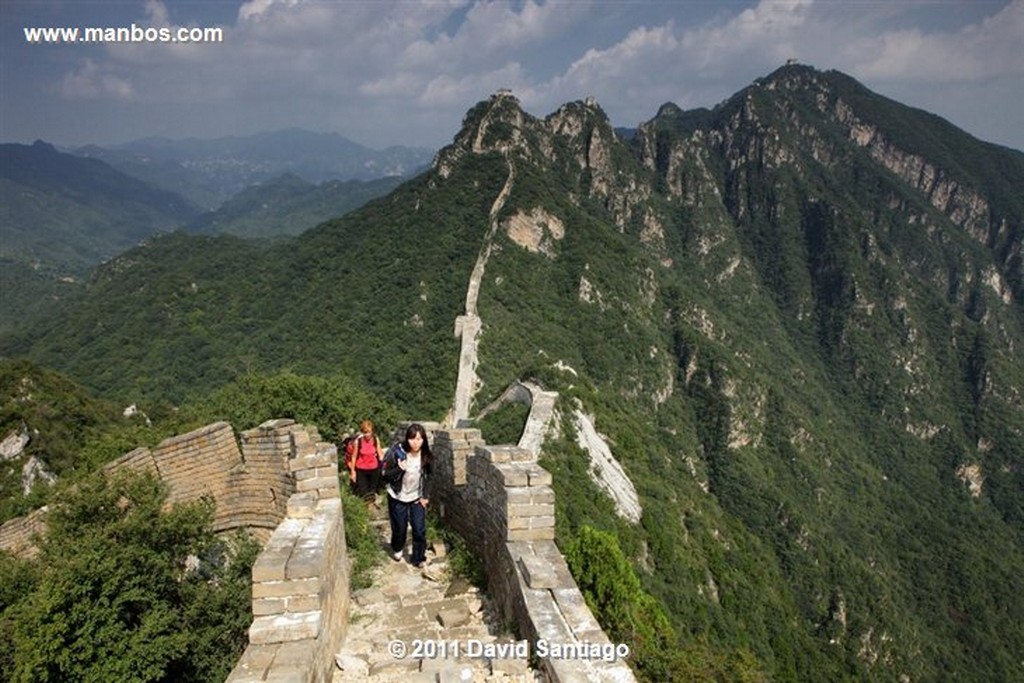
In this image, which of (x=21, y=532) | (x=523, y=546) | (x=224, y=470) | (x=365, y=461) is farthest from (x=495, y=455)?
(x=21, y=532)

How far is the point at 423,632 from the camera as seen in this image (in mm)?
7883

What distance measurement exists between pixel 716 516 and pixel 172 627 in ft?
180

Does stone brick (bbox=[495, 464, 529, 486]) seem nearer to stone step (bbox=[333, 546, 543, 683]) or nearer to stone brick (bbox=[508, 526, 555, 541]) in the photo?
stone brick (bbox=[508, 526, 555, 541])

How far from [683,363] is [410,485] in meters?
91.9

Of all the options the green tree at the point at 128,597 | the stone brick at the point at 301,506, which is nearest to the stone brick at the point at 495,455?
the stone brick at the point at 301,506

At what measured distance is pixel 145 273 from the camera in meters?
123

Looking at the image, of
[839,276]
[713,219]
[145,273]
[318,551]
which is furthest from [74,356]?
[839,276]

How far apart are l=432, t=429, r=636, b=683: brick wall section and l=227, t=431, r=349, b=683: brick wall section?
1.99m

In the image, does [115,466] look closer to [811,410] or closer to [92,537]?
[92,537]

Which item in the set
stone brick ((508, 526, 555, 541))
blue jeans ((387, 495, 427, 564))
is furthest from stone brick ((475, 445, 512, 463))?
blue jeans ((387, 495, 427, 564))

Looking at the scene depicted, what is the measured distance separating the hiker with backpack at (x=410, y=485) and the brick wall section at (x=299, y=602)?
156cm

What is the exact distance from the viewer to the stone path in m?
6.61

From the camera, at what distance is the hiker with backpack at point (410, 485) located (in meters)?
9.33

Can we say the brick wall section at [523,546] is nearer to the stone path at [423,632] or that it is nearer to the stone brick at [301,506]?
the stone path at [423,632]
